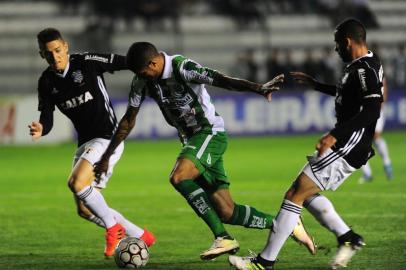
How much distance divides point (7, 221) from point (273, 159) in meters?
9.19

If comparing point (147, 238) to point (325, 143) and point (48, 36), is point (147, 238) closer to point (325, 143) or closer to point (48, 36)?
point (48, 36)

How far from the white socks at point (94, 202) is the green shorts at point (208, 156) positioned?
918 mm

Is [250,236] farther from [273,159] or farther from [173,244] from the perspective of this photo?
[273,159]

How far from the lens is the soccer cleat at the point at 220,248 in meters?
7.96

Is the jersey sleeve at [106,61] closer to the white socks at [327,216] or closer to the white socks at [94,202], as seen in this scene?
the white socks at [94,202]

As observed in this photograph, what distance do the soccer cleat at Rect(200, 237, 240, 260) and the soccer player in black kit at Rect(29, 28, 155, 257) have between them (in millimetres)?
1041

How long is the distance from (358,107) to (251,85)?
85 centimetres

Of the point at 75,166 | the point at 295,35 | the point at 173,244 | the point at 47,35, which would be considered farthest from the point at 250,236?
the point at 295,35

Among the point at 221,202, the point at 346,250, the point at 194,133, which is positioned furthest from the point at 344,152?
the point at 194,133

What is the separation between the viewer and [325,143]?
6.91 m

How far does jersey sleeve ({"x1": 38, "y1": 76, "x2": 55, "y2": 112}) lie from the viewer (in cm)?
905

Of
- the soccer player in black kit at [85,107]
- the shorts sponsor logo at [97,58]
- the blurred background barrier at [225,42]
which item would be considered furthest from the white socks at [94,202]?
the blurred background barrier at [225,42]

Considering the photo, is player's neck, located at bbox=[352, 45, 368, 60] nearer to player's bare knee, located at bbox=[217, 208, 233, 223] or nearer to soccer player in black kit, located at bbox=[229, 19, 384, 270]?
soccer player in black kit, located at bbox=[229, 19, 384, 270]

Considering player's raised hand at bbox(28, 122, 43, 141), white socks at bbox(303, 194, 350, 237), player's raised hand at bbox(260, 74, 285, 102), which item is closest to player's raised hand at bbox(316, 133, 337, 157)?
player's raised hand at bbox(260, 74, 285, 102)
